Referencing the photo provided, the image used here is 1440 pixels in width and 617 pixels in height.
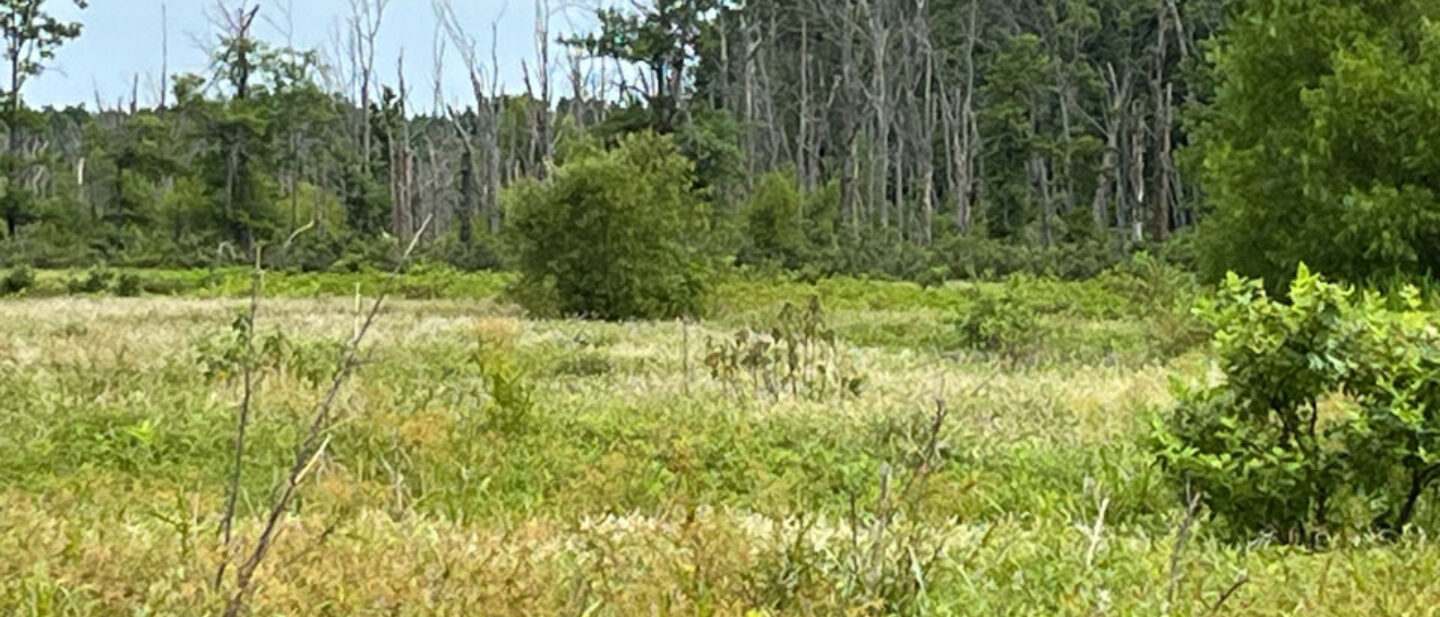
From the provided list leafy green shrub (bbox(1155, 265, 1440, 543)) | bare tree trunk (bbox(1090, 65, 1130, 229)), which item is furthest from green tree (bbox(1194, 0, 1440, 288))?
bare tree trunk (bbox(1090, 65, 1130, 229))

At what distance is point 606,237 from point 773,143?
3945 centimetres

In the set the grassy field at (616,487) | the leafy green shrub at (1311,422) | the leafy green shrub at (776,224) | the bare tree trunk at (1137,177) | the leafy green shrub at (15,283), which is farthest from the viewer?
the bare tree trunk at (1137,177)

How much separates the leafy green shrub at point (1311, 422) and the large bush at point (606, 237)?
51.2ft

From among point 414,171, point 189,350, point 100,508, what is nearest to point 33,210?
point 414,171

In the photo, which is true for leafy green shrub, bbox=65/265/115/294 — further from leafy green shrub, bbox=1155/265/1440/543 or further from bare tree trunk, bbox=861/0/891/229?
leafy green shrub, bbox=1155/265/1440/543

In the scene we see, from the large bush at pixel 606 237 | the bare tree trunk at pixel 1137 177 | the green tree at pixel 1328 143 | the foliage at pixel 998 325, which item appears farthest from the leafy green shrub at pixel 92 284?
the bare tree trunk at pixel 1137 177

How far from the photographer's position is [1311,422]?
5.97 m

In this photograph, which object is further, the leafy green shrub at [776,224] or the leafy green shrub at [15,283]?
the leafy green shrub at [776,224]

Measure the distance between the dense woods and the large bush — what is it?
35.9 ft

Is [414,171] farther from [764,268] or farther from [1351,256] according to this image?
[1351,256]

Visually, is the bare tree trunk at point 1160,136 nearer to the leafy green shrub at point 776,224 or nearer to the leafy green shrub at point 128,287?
the leafy green shrub at point 776,224

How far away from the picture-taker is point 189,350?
13.6 meters

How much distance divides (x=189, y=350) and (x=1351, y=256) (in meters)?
11.1

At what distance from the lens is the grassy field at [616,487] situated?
157 inches
